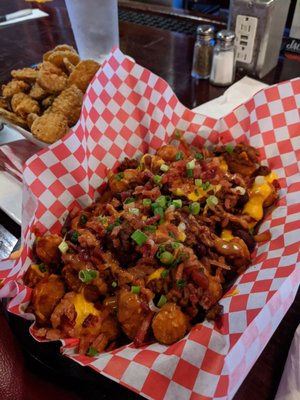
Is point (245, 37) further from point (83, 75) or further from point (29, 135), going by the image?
point (29, 135)

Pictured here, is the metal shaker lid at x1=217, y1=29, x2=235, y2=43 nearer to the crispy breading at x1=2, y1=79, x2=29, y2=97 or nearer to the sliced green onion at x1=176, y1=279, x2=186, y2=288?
the crispy breading at x1=2, y1=79, x2=29, y2=97

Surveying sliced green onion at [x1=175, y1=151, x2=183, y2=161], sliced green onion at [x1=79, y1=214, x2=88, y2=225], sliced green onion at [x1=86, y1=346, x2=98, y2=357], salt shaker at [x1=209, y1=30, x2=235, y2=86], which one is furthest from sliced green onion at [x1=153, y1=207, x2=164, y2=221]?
salt shaker at [x1=209, y1=30, x2=235, y2=86]

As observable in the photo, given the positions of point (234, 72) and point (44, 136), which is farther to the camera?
point (234, 72)

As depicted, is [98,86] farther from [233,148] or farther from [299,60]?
[299,60]

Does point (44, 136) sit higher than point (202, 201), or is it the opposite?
point (44, 136)

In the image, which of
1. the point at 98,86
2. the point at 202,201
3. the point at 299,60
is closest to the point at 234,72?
the point at 299,60

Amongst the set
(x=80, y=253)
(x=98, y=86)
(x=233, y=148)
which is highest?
(x=98, y=86)

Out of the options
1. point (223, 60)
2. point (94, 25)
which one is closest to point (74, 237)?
point (223, 60)
